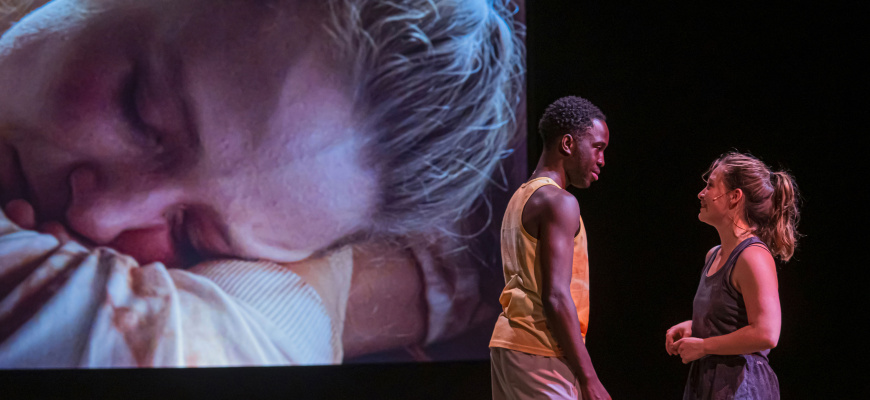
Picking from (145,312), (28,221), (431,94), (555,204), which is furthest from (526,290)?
(28,221)

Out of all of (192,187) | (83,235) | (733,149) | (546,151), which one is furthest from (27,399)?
(733,149)

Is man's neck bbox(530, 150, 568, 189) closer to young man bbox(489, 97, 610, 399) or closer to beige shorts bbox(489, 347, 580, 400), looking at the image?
young man bbox(489, 97, 610, 399)

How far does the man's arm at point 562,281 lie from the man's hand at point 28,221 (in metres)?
2.33

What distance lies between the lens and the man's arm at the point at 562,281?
5.04ft

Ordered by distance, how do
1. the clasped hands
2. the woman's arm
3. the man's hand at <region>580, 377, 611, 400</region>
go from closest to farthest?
the man's hand at <region>580, 377, 611, 400</region>
the woman's arm
the clasped hands

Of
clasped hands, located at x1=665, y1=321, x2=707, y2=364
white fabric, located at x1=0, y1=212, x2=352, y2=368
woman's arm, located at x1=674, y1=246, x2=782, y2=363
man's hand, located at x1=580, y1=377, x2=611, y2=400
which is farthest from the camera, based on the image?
white fabric, located at x1=0, y1=212, x2=352, y2=368

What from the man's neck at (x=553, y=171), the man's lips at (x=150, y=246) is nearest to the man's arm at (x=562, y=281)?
the man's neck at (x=553, y=171)

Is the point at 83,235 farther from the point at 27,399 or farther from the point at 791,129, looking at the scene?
the point at 791,129

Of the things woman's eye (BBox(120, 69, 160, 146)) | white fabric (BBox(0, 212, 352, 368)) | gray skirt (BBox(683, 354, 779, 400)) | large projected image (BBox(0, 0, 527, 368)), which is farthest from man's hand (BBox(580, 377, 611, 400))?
woman's eye (BBox(120, 69, 160, 146))

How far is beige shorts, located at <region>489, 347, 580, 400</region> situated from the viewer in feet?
5.13

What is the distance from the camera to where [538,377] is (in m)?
1.57

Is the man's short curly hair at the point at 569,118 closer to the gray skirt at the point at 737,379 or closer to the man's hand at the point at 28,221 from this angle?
the gray skirt at the point at 737,379

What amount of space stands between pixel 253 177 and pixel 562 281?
1.88 metres

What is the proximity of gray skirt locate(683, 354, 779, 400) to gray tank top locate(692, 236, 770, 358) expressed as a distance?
56 mm
